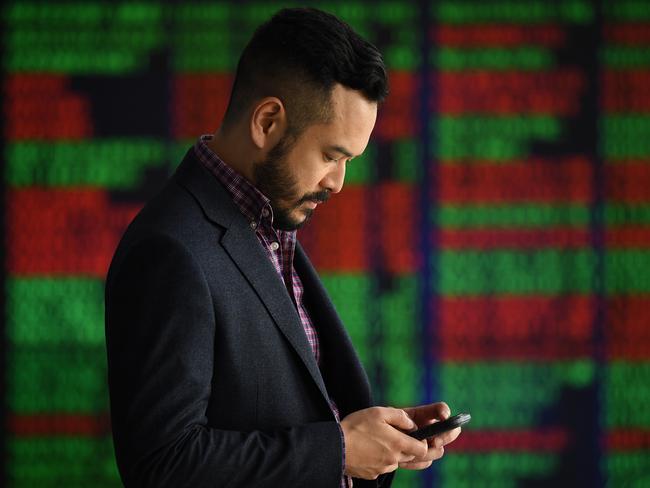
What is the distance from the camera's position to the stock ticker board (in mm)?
2285

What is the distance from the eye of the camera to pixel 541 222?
234cm

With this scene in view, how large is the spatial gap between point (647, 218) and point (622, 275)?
18 centimetres

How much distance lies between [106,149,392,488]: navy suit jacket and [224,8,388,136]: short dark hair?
0.45 ft

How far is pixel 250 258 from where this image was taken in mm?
1029

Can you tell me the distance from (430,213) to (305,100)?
134 cm

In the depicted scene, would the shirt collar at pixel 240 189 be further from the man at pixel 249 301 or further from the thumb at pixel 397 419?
the thumb at pixel 397 419

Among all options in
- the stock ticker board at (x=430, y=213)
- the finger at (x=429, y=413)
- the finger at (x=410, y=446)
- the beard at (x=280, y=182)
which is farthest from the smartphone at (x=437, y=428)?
the stock ticker board at (x=430, y=213)

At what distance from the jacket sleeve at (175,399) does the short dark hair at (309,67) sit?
0.24m

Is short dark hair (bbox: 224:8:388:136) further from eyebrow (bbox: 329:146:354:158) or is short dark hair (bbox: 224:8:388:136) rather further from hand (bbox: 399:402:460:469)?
hand (bbox: 399:402:460:469)

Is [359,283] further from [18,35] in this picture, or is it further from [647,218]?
[18,35]

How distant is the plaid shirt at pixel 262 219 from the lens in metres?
1.08

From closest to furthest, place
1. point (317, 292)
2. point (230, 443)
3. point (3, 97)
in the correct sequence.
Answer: point (230, 443), point (317, 292), point (3, 97)

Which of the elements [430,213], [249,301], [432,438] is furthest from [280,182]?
[430,213]

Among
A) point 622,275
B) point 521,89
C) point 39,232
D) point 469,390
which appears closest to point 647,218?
point 622,275
